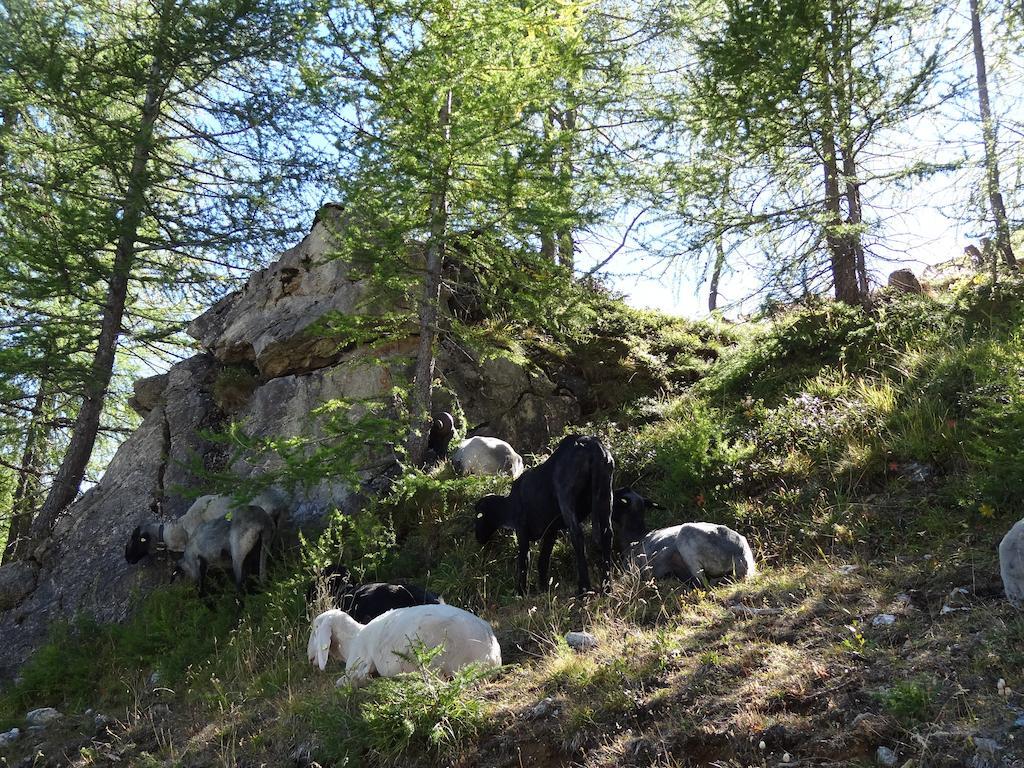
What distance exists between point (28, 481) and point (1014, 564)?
18.3 metres

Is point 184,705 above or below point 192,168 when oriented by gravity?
below

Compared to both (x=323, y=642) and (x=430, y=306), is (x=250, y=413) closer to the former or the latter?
(x=430, y=306)

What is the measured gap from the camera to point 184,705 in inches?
318

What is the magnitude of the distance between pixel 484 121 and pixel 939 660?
7.73 meters

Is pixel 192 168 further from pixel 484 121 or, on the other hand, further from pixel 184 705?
pixel 184 705

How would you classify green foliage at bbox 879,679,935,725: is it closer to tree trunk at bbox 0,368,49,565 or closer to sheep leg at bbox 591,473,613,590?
sheep leg at bbox 591,473,613,590

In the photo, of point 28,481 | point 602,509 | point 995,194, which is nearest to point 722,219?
point 995,194

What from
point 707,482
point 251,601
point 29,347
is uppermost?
point 29,347

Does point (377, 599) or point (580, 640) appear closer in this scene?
point (580, 640)

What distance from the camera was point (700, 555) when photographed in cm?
771

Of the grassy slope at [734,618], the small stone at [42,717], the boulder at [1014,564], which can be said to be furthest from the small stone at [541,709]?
the small stone at [42,717]

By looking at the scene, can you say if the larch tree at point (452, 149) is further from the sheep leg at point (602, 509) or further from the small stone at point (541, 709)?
the small stone at point (541, 709)

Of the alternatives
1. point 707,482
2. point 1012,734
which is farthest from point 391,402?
point 1012,734

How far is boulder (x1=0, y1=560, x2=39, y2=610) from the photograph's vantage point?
41.3 ft
